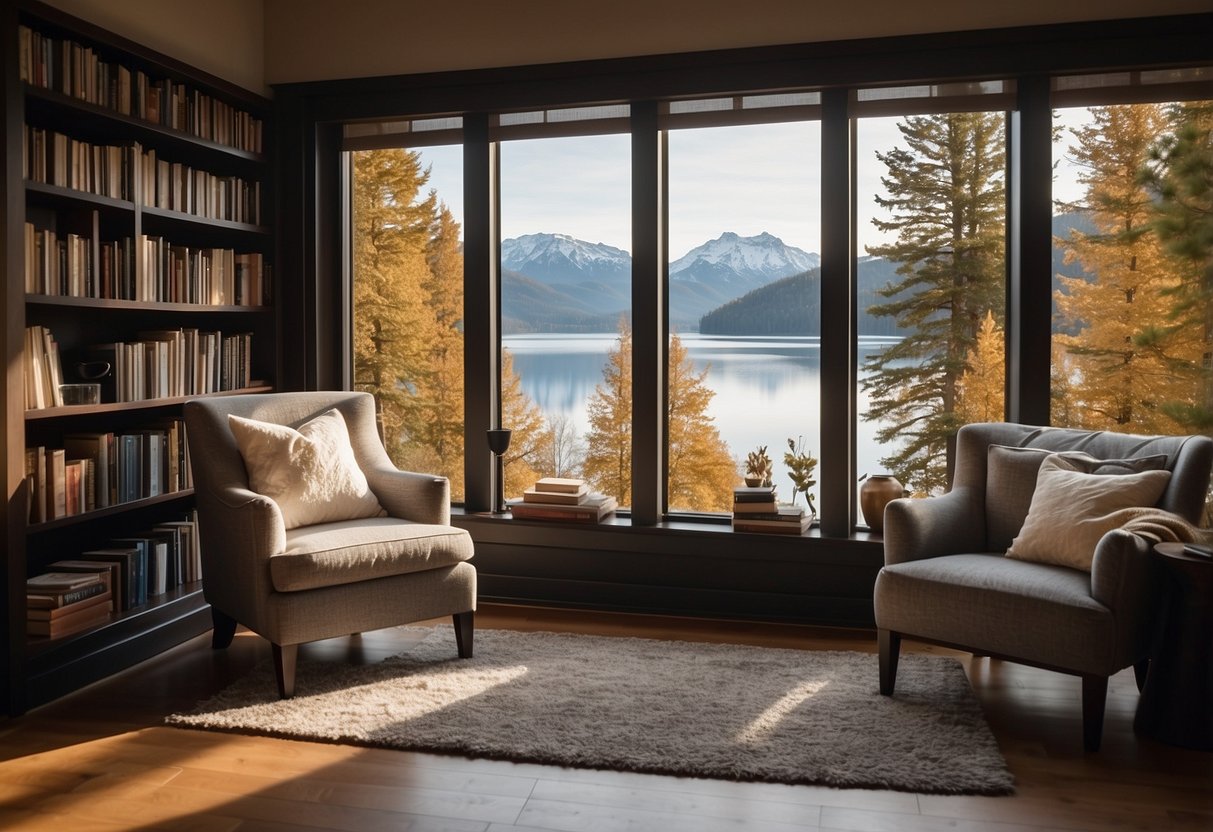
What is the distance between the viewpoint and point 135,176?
375 cm

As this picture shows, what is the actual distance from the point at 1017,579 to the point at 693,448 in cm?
180

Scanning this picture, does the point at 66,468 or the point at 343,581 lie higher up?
the point at 66,468

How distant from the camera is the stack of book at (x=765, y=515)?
420 centimetres

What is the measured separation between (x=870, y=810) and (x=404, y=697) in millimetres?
1578

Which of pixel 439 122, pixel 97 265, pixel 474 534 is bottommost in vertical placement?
pixel 474 534

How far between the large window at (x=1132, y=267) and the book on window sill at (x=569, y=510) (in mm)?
2000

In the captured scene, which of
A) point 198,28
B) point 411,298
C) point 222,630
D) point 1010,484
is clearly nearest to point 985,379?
point 1010,484

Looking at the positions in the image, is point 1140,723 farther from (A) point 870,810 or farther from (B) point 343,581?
(B) point 343,581

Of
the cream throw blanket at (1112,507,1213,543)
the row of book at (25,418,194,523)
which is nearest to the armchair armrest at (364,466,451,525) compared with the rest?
the row of book at (25,418,194,523)

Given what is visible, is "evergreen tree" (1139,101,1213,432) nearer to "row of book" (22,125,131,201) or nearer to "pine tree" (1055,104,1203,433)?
"pine tree" (1055,104,1203,433)

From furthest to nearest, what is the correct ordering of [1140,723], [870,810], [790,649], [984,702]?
[790,649]
[984,702]
[1140,723]
[870,810]

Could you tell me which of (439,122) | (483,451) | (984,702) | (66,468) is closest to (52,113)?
(66,468)

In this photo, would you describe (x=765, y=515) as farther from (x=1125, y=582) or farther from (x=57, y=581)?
(x=57, y=581)

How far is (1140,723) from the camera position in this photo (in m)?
2.98
